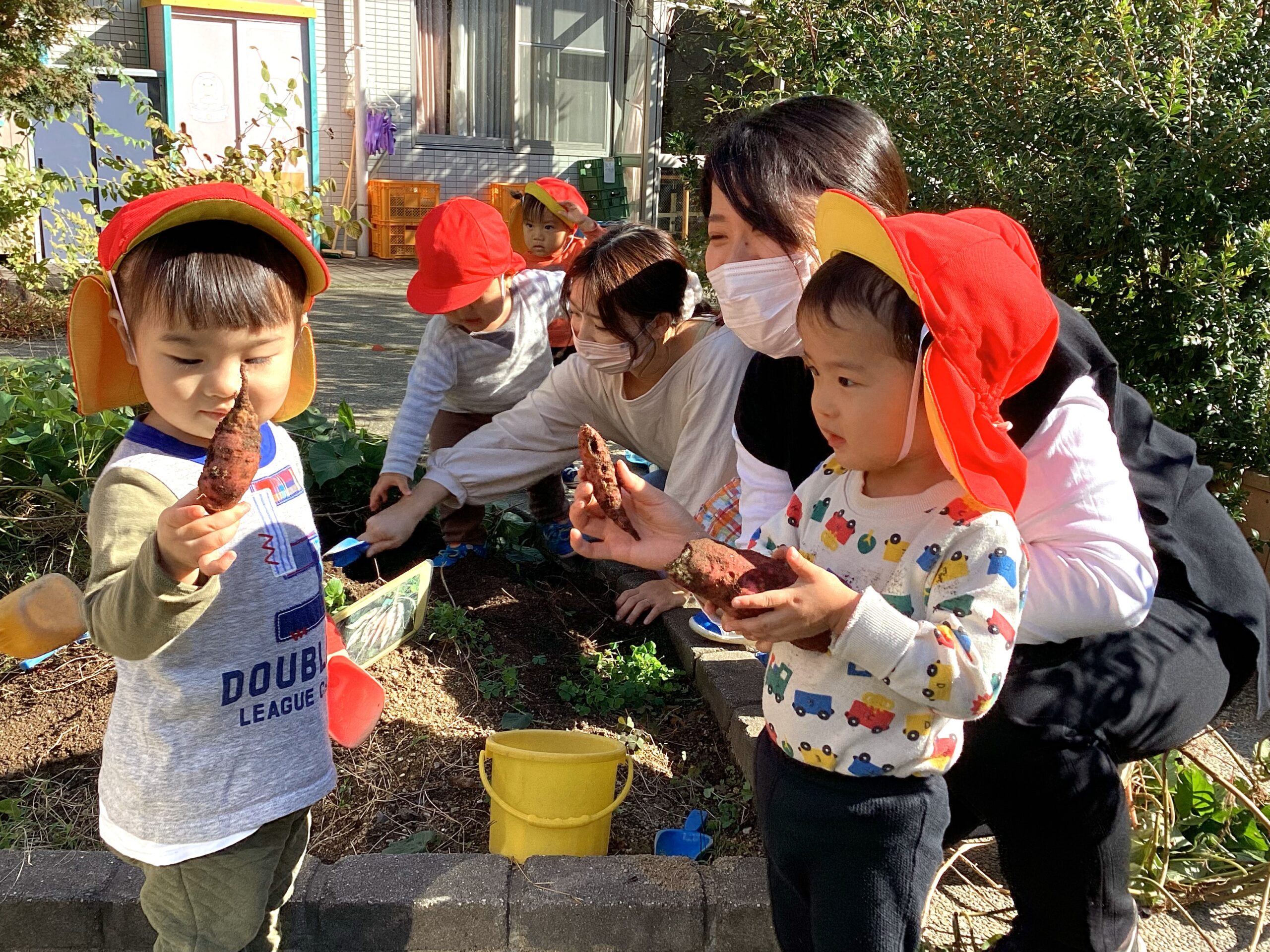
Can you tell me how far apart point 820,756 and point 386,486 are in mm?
2353

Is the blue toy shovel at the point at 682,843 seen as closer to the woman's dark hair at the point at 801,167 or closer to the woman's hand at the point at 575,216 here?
the woman's dark hair at the point at 801,167

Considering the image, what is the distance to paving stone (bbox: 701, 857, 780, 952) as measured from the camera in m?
2.40

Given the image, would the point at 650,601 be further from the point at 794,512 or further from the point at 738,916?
the point at 794,512

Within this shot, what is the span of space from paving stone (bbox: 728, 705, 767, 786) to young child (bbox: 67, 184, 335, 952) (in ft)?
4.00

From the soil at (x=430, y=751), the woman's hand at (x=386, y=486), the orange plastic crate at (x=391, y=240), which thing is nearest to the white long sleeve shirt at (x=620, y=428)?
the woman's hand at (x=386, y=486)

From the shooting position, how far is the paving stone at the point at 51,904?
7.74 ft

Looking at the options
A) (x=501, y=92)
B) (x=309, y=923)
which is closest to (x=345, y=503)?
(x=309, y=923)

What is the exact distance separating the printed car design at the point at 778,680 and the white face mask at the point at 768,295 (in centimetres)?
86

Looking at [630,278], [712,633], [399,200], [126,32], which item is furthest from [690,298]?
[126,32]

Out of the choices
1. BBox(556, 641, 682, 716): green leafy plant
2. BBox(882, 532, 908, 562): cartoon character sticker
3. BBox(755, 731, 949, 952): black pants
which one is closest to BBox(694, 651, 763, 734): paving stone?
BBox(556, 641, 682, 716): green leafy plant

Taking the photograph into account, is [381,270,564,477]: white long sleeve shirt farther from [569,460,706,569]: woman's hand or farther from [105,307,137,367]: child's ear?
[105,307,137,367]: child's ear

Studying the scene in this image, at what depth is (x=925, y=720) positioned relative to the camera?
1.79 meters

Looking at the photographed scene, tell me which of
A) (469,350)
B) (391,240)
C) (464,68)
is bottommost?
(391,240)

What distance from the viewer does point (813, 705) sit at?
1827 mm
